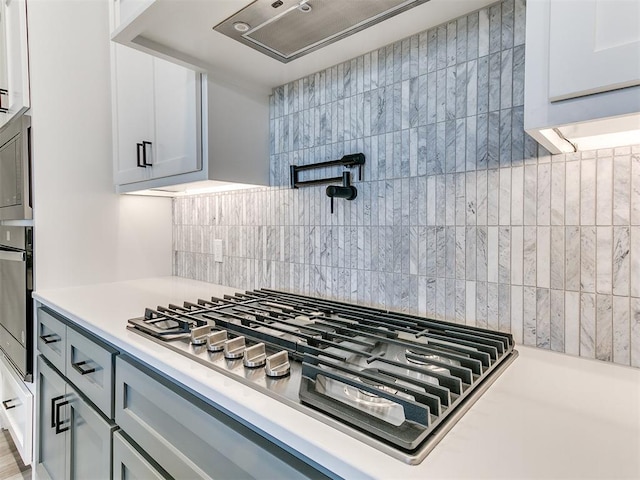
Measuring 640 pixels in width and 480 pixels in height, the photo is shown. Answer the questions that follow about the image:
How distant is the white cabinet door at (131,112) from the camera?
1.55 m

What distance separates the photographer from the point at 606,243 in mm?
790

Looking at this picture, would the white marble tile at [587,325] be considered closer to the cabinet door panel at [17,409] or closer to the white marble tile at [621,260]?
the white marble tile at [621,260]

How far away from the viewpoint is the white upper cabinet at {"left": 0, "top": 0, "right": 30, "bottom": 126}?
1589 mm

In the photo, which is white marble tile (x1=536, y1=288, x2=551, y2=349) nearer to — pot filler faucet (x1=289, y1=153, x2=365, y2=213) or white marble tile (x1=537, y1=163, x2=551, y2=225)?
white marble tile (x1=537, y1=163, x2=551, y2=225)

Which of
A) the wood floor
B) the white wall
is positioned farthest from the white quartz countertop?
the wood floor

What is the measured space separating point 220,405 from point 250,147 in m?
1.03

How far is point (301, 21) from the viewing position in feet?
3.30

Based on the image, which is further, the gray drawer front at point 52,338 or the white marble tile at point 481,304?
the gray drawer front at point 52,338

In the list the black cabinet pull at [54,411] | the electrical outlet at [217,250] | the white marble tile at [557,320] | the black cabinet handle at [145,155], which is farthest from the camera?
the electrical outlet at [217,250]

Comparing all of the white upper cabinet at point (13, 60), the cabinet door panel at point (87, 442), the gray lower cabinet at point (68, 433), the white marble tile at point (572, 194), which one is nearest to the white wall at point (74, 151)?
the white upper cabinet at point (13, 60)

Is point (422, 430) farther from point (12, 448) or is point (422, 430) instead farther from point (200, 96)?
point (12, 448)

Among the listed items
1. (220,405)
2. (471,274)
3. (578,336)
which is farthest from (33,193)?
(578,336)

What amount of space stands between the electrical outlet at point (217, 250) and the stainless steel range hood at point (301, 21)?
0.92 metres

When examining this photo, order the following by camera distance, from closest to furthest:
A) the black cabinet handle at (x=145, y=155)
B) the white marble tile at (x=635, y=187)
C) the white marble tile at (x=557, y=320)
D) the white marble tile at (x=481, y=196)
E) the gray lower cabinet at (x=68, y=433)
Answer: the white marble tile at (x=635, y=187) → the white marble tile at (x=557, y=320) → the white marble tile at (x=481, y=196) → the gray lower cabinet at (x=68, y=433) → the black cabinet handle at (x=145, y=155)
